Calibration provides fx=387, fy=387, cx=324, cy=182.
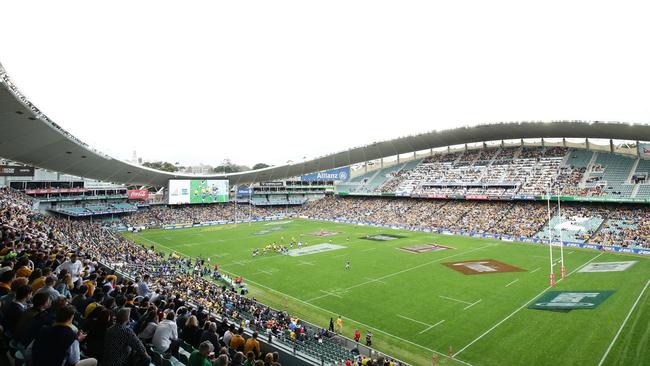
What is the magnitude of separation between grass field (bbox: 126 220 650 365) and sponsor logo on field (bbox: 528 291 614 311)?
0.48 meters

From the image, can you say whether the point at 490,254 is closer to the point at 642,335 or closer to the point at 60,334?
the point at 642,335

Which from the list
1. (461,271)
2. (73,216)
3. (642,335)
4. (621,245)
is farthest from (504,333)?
(73,216)

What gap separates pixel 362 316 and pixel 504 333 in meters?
7.25

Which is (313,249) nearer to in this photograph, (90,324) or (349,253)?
(349,253)

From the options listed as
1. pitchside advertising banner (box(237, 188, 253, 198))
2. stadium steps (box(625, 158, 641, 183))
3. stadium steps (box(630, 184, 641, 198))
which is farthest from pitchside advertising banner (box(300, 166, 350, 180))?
stadium steps (box(630, 184, 641, 198))

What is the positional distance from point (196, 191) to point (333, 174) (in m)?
27.1

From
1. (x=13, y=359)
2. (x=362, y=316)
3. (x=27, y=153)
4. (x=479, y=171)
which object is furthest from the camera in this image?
(x=479, y=171)

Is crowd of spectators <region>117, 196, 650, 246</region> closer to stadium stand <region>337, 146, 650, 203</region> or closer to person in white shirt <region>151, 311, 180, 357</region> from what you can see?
stadium stand <region>337, 146, 650, 203</region>

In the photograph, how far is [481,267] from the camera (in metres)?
31.9

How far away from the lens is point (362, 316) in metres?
21.8

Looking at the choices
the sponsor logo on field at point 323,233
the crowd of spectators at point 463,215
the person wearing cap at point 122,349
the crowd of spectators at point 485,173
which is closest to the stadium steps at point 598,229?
the crowd of spectators at point 463,215

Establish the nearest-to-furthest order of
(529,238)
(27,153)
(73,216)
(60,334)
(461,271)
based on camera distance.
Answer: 1. (60,334)
2. (461,271)
3. (27,153)
4. (529,238)
5. (73,216)

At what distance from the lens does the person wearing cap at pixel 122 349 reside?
4809 mm

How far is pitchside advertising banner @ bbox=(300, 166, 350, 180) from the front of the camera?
258ft
